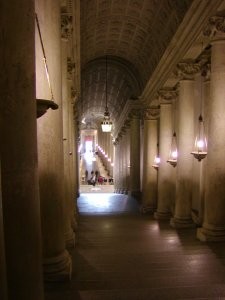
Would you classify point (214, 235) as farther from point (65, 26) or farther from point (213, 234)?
point (65, 26)

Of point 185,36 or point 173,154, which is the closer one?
point 185,36

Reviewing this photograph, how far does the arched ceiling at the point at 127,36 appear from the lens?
13.8 m

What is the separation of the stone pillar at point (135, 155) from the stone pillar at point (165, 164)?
26.9 ft

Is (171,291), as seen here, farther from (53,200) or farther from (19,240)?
(19,240)

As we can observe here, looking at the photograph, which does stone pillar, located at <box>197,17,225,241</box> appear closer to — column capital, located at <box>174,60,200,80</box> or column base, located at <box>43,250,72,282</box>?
column capital, located at <box>174,60,200,80</box>

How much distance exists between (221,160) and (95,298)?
5.16 metres

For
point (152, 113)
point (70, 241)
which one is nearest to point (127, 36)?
point (152, 113)

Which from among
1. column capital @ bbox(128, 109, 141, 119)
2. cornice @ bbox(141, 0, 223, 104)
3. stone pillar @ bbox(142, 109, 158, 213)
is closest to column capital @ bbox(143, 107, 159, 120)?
stone pillar @ bbox(142, 109, 158, 213)

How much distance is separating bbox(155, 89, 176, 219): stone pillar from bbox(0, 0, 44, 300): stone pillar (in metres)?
11.5

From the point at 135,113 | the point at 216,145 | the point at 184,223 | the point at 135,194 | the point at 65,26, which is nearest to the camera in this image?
the point at 65,26

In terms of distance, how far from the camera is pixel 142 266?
731cm

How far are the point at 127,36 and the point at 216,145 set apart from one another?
11.1 metres

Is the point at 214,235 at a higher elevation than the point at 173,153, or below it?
below

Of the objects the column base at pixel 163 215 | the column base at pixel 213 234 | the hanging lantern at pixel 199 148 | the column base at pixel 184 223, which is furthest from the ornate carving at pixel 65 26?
the column base at pixel 163 215
